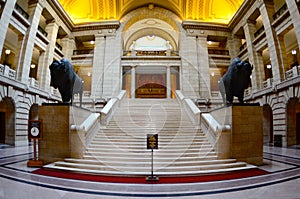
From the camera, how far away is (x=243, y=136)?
7.13 m

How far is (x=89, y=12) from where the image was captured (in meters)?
22.8

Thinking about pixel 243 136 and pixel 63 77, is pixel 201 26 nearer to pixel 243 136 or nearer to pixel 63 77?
pixel 243 136

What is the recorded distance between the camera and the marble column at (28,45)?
14703 millimetres

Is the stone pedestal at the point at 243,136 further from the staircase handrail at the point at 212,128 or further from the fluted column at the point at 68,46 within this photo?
the fluted column at the point at 68,46

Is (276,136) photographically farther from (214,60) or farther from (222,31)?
Answer: (222,31)

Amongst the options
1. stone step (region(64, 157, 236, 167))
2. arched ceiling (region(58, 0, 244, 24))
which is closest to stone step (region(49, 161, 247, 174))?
stone step (region(64, 157, 236, 167))

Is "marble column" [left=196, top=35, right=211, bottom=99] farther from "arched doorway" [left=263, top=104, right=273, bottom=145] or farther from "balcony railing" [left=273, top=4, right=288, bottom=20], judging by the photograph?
"balcony railing" [left=273, top=4, right=288, bottom=20]

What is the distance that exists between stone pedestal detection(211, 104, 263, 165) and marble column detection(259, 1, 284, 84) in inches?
358

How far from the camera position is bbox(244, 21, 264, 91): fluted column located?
17500 millimetres

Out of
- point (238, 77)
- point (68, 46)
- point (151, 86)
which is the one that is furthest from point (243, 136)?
point (151, 86)

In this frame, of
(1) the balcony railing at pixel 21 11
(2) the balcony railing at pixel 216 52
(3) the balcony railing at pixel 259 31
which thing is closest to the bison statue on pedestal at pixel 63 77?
(1) the balcony railing at pixel 21 11

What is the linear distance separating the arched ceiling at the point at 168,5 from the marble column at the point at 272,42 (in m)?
6.72

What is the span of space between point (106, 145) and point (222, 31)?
760 inches

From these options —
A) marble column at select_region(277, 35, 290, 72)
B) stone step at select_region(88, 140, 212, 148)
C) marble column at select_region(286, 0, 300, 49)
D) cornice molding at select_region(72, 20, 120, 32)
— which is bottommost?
stone step at select_region(88, 140, 212, 148)
